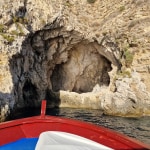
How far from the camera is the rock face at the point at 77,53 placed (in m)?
26.8

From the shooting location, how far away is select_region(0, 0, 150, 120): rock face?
26750mm

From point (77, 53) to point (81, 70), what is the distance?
2552 millimetres

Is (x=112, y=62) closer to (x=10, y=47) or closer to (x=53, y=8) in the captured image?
(x=53, y=8)

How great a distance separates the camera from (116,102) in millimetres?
27375

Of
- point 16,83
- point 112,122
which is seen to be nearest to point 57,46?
point 16,83

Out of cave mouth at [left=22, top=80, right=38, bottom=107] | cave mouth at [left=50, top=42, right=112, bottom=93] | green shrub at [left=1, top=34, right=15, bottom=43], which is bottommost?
cave mouth at [left=22, top=80, right=38, bottom=107]

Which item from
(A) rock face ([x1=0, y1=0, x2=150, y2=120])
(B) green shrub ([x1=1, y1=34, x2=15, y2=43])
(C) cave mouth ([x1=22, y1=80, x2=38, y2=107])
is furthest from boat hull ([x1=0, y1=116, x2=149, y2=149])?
(C) cave mouth ([x1=22, y1=80, x2=38, y2=107])

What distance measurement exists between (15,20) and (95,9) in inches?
584

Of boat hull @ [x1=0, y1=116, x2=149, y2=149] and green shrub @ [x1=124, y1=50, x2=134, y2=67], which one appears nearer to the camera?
boat hull @ [x1=0, y1=116, x2=149, y2=149]

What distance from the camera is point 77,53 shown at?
125 ft

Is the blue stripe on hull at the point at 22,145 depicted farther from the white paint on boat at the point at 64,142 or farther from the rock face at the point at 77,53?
the rock face at the point at 77,53

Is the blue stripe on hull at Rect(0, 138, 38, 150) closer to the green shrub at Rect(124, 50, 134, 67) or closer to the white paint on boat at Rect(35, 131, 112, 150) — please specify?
the white paint on boat at Rect(35, 131, 112, 150)

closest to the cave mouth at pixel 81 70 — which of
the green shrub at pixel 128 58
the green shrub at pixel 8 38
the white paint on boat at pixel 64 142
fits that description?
the green shrub at pixel 128 58

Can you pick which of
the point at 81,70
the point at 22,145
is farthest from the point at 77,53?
the point at 22,145
